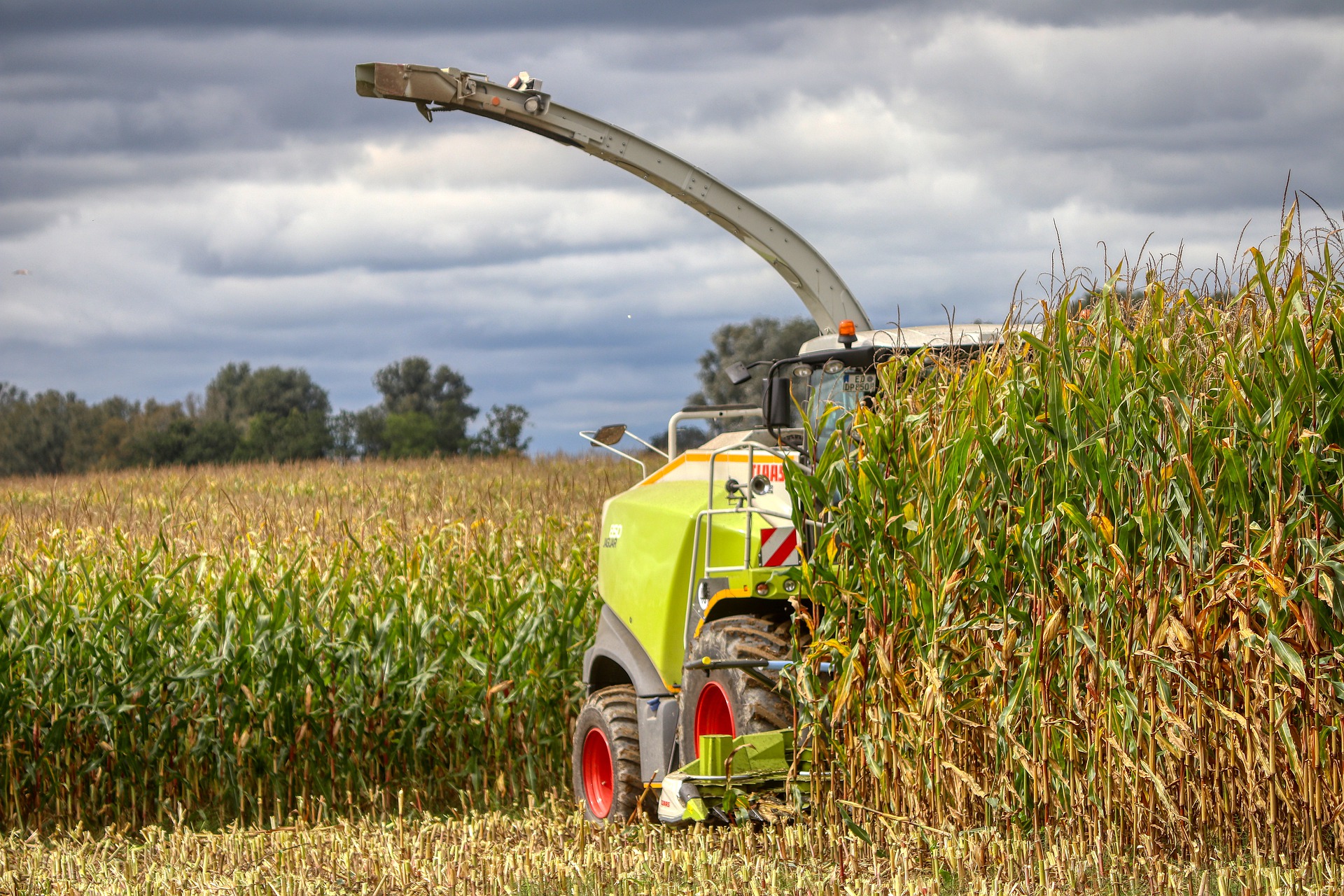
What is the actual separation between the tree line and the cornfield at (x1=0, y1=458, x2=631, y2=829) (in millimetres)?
32800

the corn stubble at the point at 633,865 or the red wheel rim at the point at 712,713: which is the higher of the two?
the red wheel rim at the point at 712,713

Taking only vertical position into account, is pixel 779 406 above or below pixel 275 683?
above

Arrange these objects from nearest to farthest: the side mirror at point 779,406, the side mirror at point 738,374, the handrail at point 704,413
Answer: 1. the side mirror at point 779,406
2. the side mirror at point 738,374
3. the handrail at point 704,413

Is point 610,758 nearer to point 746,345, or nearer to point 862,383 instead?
point 862,383

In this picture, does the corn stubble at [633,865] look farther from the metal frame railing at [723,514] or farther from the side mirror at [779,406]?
the side mirror at [779,406]

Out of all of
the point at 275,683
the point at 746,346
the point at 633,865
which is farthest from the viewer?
the point at 746,346

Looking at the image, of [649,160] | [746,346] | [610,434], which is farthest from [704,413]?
[746,346]

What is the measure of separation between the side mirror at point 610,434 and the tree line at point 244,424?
3433 cm

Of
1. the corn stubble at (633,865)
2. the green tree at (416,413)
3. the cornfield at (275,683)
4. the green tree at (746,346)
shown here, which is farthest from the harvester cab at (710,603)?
the green tree at (416,413)

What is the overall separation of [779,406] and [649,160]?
598 centimetres

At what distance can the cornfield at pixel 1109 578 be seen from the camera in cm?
389

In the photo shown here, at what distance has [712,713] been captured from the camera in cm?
513

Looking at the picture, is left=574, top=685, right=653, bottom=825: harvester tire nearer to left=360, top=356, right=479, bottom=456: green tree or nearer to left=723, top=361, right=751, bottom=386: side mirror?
left=723, top=361, right=751, bottom=386: side mirror

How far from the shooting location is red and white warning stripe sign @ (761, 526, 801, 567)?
5117 millimetres
